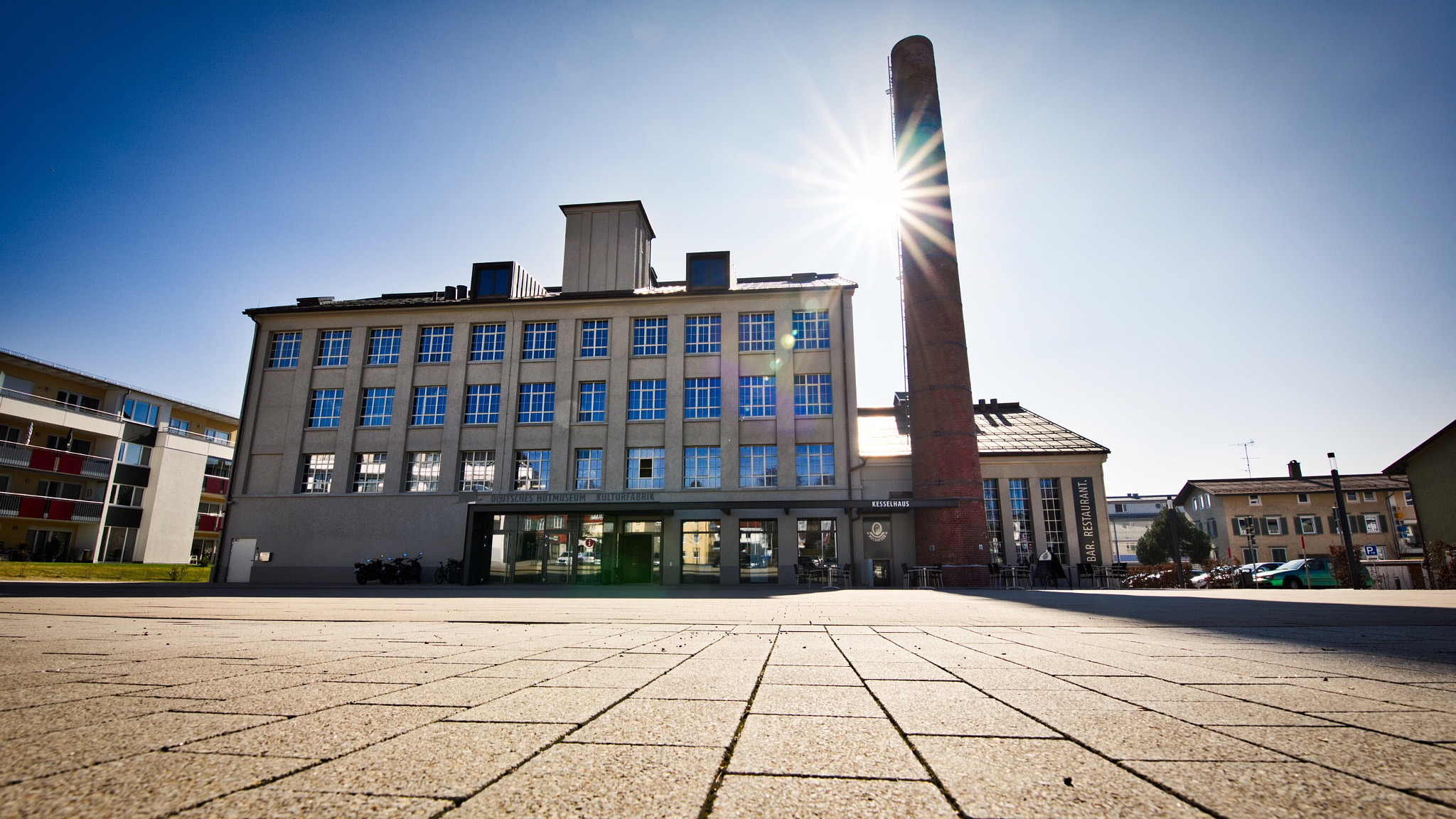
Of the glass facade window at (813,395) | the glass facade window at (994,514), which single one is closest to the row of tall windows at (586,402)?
the glass facade window at (813,395)

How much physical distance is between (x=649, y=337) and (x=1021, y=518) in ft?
→ 63.9

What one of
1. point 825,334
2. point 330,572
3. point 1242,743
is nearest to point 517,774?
point 1242,743

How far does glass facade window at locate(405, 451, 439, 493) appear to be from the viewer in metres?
29.1

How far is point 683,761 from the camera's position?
1.76 meters

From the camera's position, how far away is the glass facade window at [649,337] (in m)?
30.1

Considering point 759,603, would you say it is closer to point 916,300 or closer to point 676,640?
point 676,640

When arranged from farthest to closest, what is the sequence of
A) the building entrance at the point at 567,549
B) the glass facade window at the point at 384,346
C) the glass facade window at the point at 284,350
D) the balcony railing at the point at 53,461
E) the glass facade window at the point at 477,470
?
1. the balcony railing at the point at 53,461
2. the glass facade window at the point at 284,350
3. the glass facade window at the point at 384,346
4. the glass facade window at the point at 477,470
5. the building entrance at the point at 567,549

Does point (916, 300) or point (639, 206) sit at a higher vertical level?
point (639, 206)

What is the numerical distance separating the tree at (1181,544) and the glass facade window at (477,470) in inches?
1669

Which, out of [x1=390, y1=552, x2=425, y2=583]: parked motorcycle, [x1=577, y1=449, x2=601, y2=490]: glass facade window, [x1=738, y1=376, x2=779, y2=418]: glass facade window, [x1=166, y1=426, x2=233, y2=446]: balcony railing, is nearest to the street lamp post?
[x1=738, y1=376, x2=779, y2=418]: glass facade window

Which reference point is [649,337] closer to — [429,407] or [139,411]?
[429,407]

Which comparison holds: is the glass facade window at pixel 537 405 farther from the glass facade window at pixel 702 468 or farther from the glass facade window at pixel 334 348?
the glass facade window at pixel 334 348

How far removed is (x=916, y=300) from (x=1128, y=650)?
25153 mm

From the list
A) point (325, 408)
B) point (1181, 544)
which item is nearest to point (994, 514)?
point (1181, 544)
